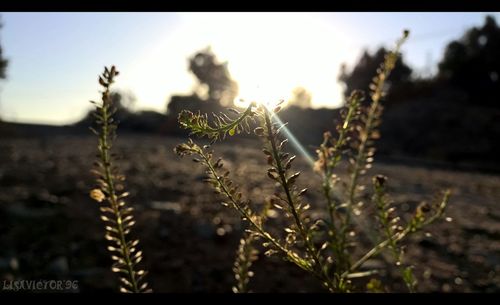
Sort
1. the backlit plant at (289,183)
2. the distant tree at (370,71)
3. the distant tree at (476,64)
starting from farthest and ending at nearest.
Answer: the distant tree at (370,71) → the distant tree at (476,64) → the backlit plant at (289,183)

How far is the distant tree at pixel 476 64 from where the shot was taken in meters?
35.8

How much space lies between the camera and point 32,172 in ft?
29.8

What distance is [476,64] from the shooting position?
37.7 m

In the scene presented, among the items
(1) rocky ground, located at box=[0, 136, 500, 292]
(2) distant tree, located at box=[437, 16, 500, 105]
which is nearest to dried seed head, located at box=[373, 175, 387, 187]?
(1) rocky ground, located at box=[0, 136, 500, 292]

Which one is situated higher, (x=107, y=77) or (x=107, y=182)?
A: (x=107, y=77)

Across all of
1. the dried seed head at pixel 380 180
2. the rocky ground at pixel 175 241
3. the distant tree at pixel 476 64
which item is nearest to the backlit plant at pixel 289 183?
the dried seed head at pixel 380 180

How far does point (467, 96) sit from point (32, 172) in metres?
33.8

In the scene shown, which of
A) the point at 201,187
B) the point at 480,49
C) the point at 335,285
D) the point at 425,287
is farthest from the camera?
the point at 480,49

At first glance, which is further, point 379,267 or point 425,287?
point 379,267

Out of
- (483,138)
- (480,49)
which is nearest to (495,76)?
(480,49)

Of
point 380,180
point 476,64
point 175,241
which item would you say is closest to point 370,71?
point 476,64

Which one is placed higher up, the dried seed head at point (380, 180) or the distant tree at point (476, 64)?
the distant tree at point (476, 64)

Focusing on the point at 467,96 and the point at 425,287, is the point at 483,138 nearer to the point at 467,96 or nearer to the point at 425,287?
the point at 467,96

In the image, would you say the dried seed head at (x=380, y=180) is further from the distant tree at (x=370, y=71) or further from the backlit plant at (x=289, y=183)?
the distant tree at (x=370, y=71)
